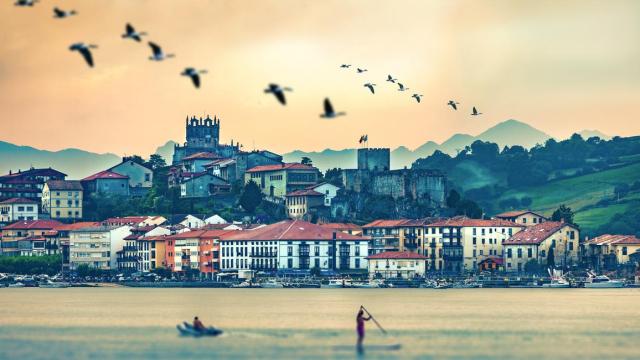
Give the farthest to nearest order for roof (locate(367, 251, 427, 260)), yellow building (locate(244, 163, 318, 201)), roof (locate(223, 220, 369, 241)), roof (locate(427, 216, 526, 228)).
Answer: yellow building (locate(244, 163, 318, 201))
roof (locate(427, 216, 526, 228))
roof (locate(223, 220, 369, 241))
roof (locate(367, 251, 427, 260))

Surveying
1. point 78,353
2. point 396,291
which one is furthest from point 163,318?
point 396,291

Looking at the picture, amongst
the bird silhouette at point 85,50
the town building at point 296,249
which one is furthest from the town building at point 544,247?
the bird silhouette at point 85,50

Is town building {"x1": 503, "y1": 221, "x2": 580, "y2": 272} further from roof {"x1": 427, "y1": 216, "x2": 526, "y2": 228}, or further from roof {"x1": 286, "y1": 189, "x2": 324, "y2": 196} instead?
roof {"x1": 286, "y1": 189, "x2": 324, "y2": 196}

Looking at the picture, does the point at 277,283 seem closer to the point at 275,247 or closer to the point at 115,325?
the point at 275,247

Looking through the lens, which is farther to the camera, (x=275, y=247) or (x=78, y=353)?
(x=275, y=247)

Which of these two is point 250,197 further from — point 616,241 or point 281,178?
point 616,241

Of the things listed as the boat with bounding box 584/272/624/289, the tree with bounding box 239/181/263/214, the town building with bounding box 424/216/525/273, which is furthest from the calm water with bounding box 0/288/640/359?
the tree with bounding box 239/181/263/214
